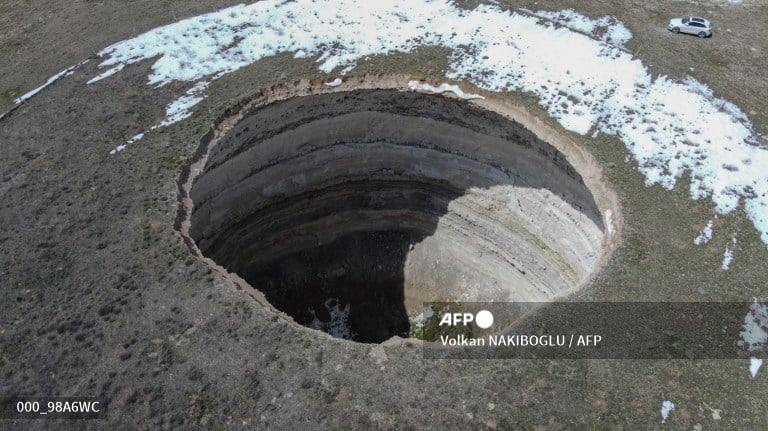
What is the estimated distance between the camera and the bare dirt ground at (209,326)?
11.0 meters

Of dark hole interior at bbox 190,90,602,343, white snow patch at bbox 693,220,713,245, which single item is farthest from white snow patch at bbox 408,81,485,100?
white snow patch at bbox 693,220,713,245

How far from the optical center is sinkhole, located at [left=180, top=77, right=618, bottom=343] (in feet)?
62.1

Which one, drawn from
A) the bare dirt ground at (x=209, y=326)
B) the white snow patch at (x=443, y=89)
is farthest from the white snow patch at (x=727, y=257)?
the white snow patch at (x=443, y=89)

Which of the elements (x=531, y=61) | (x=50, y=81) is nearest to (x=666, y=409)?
(x=531, y=61)

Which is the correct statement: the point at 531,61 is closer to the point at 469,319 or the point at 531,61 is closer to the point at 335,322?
the point at 469,319

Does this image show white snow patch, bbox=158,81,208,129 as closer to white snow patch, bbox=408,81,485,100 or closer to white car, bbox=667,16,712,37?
white snow patch, bbox=408,81,485,100

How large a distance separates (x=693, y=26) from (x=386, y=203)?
1336 centimetres

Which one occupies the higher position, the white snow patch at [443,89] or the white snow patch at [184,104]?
the white snow patch at [184,104]

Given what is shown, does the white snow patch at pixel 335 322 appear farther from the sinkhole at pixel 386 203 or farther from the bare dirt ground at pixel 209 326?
the bare dirt ground at pixel 209 326

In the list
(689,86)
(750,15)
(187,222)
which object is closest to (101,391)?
(187,222)

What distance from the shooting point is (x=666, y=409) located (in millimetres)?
11133

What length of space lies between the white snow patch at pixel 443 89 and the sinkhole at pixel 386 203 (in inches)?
8.6

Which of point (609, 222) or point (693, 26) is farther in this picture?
point (693, 26)

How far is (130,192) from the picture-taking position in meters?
15.3
